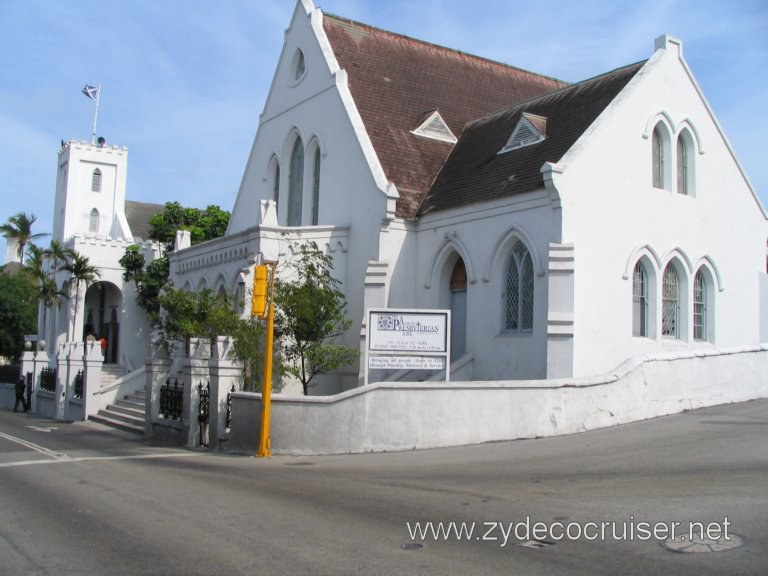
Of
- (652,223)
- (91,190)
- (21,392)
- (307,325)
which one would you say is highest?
(91,190)

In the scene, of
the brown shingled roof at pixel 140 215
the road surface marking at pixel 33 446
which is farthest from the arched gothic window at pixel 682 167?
the brown shingled roof at pixel 140 215

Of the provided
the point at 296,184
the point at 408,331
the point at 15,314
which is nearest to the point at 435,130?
the point at 296,184

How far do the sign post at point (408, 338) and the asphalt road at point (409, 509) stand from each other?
2.31 m

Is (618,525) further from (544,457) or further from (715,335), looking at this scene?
(715,335)

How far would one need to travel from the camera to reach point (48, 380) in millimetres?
33062

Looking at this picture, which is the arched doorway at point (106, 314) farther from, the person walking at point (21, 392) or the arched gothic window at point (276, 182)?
the arched gothic window at point (276, 182)

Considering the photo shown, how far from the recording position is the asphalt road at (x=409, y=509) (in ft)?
22.8

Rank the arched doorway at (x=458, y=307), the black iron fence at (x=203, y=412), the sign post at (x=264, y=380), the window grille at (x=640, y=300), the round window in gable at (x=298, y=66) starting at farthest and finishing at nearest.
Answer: the round window in gable at (x=298, y=66) → the arched doorway at (x=458, y=307) → the window grille at (x=640, y=300) → the black iron fence at (x=203, y=412) → the sign post at (x=264, y=380)

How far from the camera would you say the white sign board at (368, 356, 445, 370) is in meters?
16.2

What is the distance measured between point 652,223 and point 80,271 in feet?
Result: 101

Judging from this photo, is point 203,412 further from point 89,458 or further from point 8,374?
point 8,374

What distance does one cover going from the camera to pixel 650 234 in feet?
64.8

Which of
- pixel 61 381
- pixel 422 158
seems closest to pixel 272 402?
pixel 422 158

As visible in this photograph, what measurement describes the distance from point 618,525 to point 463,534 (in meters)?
1.52
